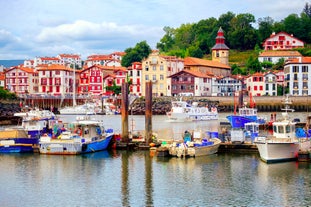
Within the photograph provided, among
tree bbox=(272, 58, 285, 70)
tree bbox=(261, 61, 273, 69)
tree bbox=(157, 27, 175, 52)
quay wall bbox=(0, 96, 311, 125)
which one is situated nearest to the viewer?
quay wall bbox=(0, 96, 311, 125)

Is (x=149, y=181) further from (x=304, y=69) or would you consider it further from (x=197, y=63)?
(x=197, y=63)

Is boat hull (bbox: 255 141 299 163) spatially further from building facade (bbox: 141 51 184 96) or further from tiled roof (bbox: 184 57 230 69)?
tiled roof (bbox: 184 57 230 69)

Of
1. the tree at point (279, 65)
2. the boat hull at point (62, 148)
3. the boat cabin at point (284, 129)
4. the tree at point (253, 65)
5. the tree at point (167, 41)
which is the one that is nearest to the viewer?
the boat cabin at point (284, 129)

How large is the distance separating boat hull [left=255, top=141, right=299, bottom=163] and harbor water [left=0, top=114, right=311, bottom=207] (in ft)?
1.65

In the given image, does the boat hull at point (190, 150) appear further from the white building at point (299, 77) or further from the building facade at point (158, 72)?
the building facade at point (158, 72)

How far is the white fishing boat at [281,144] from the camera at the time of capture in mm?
36375

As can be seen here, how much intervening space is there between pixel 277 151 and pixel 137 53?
99.5 meters

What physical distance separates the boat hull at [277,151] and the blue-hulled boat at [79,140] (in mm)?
12056

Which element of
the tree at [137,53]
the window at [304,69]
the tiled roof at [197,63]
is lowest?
the window at [304,69]

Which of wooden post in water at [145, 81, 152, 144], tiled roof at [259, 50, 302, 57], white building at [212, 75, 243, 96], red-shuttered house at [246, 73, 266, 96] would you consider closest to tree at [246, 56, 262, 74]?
tiled roof at [259, 50, 302, 57]

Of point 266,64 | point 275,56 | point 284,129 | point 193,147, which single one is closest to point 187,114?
point 193,147

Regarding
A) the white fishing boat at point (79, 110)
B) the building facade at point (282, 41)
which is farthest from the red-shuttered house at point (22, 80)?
the building facade at point (282, 41)

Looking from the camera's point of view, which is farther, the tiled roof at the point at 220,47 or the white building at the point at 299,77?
the tiled roof at the point at 220,47

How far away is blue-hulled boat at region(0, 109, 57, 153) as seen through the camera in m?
43.2
